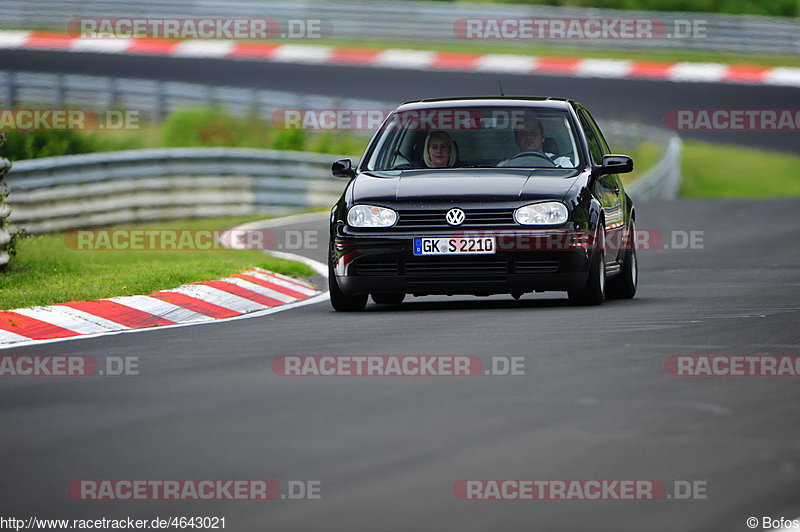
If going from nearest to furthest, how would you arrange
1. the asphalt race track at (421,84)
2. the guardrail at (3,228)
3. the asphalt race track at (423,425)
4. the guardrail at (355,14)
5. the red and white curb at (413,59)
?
1. the asphalt race track at (423,425)
2. the guardrail at (3,228)
3. the asphalt race track at (421,84)
4. the red and white curb at (413,59)
5. the guardrail at (355,14)

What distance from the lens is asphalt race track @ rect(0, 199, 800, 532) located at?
5.16 m

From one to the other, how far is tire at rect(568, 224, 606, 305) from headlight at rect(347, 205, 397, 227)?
1.42 metres

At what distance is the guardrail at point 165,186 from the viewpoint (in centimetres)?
2216

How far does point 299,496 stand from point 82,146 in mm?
22086

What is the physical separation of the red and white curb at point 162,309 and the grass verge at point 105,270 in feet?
0.83

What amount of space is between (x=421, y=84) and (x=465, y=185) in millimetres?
31062

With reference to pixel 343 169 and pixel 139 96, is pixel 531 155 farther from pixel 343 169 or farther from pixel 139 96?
pixel 139 96

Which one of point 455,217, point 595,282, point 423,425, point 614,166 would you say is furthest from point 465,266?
point 423,425

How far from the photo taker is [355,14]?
Result: 142 ft

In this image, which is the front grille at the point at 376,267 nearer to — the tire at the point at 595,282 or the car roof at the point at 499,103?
the tire at the point at 595,282

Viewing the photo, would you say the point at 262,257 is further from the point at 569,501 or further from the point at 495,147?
the point at 569,501

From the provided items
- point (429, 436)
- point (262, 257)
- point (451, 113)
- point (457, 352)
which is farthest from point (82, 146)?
point (429, 436)

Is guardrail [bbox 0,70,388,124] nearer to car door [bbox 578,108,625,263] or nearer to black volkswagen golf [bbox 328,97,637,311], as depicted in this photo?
car door [bbox 578,108,625,263]

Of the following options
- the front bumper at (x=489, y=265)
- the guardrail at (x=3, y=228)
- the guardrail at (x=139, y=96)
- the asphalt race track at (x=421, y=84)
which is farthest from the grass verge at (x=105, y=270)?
the asphalt race track at (x=421, y=84)
